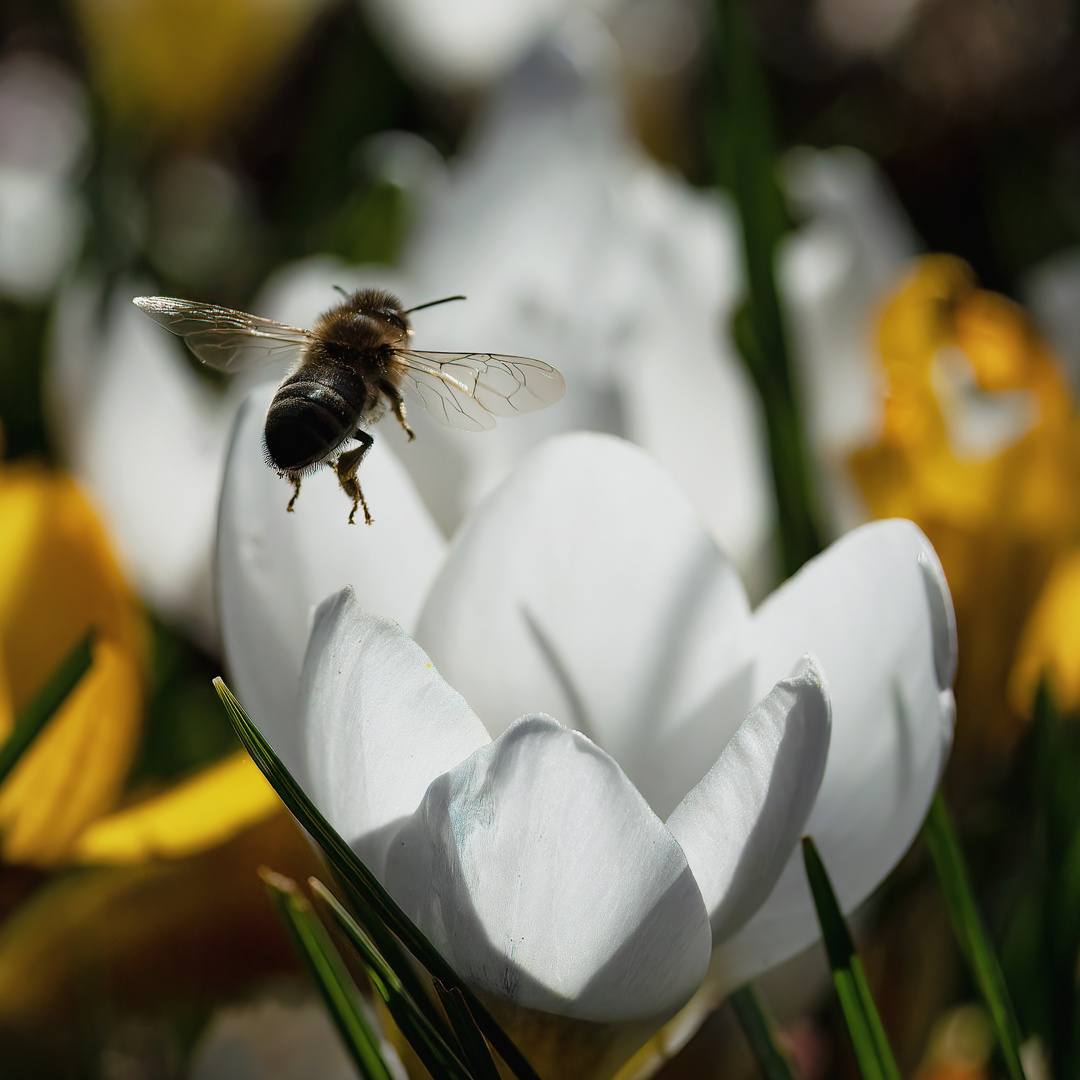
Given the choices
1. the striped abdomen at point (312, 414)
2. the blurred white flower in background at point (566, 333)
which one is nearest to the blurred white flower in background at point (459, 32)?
the blurred white flower in background at point (566, 333)

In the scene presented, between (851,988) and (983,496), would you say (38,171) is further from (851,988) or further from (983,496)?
(851,988)

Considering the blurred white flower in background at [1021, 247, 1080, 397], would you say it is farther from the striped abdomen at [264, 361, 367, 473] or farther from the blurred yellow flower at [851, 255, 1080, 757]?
the striped abdomen at [264, 361, 367, 473]

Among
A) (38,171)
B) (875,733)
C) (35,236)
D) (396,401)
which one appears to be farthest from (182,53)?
(875,733)

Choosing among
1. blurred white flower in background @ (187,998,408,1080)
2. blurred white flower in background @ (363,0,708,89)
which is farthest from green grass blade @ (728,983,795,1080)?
blurred white flower in background @ (363,0,708,89)

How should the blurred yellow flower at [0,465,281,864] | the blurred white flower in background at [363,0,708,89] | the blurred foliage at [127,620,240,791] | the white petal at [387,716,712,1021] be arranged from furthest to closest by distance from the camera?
the blurred white flower in background at [363,0,708,89] → the blurred foliage at [127,620,240,791] → the blurred yellow flower at [0,465,281,864] → the white petal at [387,716,712,1021]

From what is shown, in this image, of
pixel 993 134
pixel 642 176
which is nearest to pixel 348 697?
pixel 642 176

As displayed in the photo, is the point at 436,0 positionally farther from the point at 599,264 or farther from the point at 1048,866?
the point at 1048,866
